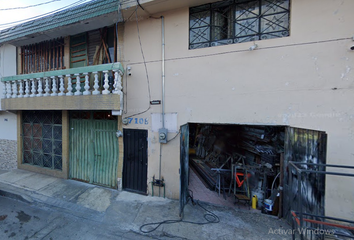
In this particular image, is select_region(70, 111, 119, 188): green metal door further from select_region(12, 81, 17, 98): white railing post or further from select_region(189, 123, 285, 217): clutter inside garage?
select_region(189, 123, 285, 217): clutter inside garage

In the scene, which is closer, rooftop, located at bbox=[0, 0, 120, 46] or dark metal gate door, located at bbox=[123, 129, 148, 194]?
rooftop, located at bbox=[0, 0, 120, 46]

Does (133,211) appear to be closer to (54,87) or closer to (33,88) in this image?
(54,87)

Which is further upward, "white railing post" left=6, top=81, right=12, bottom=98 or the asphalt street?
"white railing post" left=6, top=81, right=12, bottom=98

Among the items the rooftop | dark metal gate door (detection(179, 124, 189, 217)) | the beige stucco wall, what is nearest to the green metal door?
the beige stucco wall

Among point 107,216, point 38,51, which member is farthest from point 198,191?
point 38,51

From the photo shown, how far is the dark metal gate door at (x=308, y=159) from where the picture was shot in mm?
2709

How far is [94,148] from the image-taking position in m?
5.19

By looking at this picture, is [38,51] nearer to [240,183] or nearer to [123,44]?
[123,44]

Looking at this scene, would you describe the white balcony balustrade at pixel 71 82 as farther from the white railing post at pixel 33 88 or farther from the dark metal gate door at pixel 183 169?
the dark metal gate door at pixel 183 169

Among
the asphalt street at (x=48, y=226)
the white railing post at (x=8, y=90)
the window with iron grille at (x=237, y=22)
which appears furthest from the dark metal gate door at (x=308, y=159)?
the white railing post at (x=8, y=90)

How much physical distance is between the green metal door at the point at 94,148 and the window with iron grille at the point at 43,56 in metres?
2.24

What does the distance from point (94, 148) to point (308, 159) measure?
6265 millimetres

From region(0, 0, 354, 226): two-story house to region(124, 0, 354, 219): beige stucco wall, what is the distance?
23 millimetres

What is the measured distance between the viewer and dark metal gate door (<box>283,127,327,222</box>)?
271 centimetres
